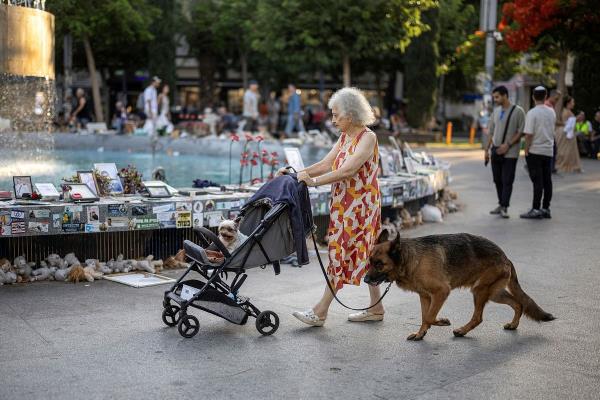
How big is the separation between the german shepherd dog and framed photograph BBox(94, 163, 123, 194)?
4.10 meters

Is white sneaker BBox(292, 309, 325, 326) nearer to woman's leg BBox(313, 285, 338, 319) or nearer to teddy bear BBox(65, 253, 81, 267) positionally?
woman's leg BBox(313, 285, 338, 319)

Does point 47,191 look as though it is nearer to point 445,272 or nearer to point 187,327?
point 187,327

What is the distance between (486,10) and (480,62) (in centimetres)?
935

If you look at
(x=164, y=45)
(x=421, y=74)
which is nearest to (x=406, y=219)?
(x=421, y=74)

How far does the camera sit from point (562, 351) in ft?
20.9

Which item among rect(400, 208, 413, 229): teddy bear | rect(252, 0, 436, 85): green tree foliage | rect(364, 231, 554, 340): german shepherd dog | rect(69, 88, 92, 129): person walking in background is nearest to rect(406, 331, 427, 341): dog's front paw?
rect(364, 231, 554, 340): german shepherd dog

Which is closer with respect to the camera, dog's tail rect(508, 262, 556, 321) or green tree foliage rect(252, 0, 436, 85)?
dog's tail rect(508, 262, 556, 321)

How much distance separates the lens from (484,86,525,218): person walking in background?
12898 millimetres

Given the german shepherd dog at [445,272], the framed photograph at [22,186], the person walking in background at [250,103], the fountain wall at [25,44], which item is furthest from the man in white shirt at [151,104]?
the german shepherd dog at [445,272]

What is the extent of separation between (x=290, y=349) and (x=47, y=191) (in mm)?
3986

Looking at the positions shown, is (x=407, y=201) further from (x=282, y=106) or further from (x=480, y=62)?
(x=282, y=106)

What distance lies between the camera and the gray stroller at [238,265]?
6.59m

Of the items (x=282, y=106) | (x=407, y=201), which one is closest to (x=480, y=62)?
(x=282, y=106)

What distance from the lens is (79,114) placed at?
3525 cm
